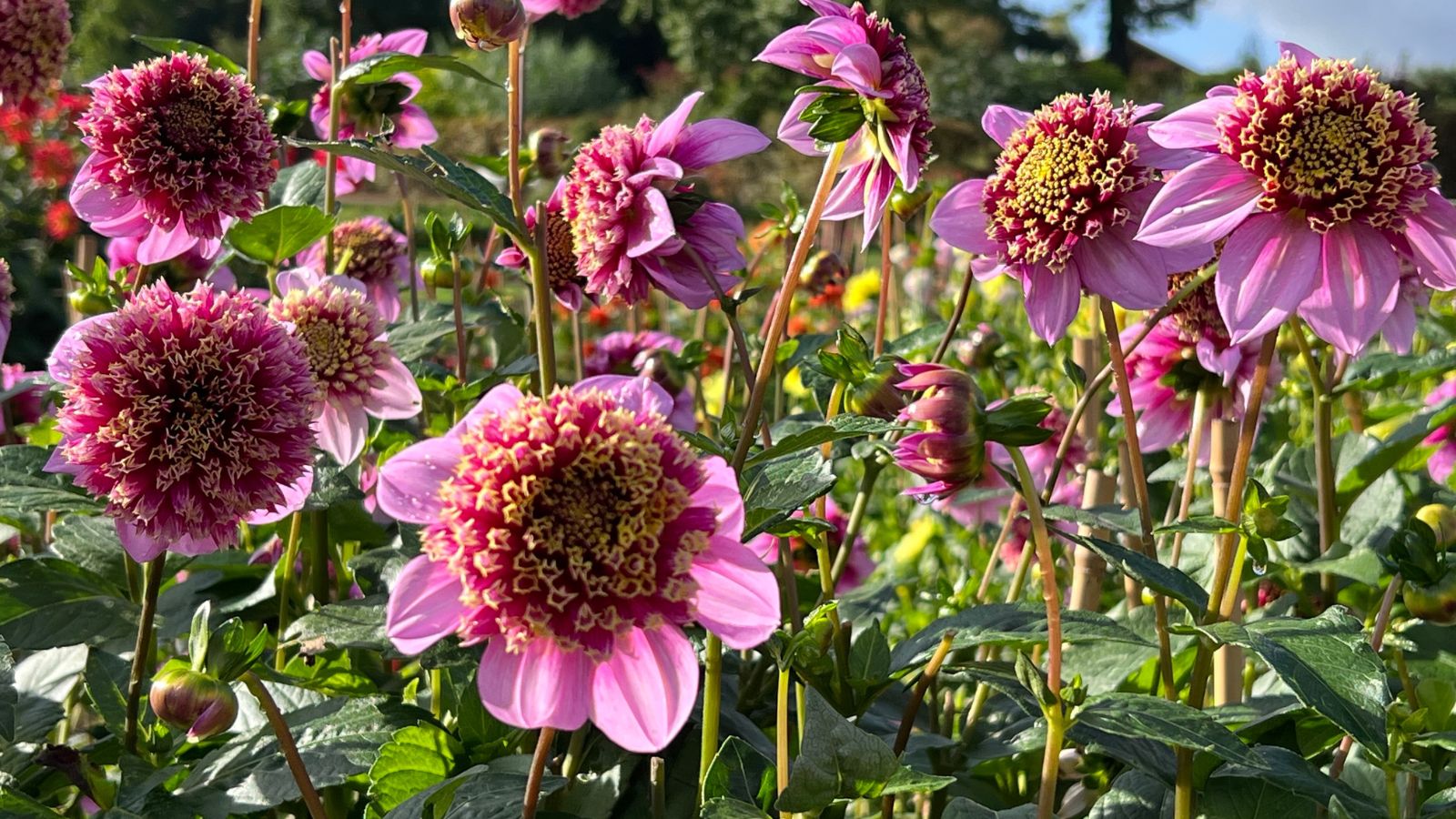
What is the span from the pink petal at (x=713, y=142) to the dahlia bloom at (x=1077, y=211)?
0.15 m

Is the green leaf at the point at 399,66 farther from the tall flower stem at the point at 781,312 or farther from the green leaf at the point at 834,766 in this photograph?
the green leaf at the point at 834,766

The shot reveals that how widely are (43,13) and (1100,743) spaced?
44.8 inches

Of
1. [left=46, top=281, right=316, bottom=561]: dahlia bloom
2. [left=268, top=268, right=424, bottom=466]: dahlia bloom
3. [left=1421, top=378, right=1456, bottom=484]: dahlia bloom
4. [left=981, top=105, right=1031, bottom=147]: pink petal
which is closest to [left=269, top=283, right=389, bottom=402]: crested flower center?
[left=268, top=268, right=424, bottom=466]: dahlia bloom

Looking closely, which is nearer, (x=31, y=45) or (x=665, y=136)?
(x=665, y=136)

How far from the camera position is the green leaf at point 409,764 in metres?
0.80

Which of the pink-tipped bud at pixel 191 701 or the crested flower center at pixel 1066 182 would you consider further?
the crested flower center at pixel 1066 182

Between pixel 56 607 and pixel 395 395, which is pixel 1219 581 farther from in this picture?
pixel 56 607

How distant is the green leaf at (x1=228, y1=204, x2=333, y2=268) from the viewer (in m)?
1.02

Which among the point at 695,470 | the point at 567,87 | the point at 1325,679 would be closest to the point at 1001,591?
the point at 1325,679

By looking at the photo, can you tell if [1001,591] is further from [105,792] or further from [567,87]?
[567,87]

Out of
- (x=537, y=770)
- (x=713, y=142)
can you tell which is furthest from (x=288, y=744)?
(x=713, y=142)

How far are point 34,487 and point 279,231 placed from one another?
0.27 meters

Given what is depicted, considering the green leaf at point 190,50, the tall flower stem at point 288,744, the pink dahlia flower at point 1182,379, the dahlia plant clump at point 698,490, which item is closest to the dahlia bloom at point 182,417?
the dahlia plant clump at point 698,490

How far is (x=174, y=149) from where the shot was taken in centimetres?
98
